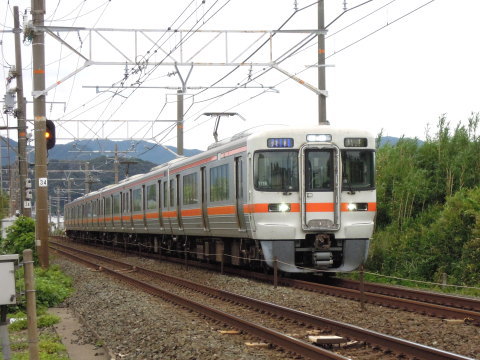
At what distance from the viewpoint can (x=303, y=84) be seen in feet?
63.3

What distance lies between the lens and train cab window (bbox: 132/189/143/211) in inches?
1120

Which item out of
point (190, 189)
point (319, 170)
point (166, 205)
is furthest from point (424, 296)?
point (166, 205)

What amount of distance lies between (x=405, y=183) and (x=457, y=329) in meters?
9.83

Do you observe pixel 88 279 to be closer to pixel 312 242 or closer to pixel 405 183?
pixel 312 242

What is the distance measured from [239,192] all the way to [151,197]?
1054 cm

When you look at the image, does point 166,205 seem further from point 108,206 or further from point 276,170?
point 108,206

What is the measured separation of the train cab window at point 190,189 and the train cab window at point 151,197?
14.2ft

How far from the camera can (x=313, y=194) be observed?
15.2 metres

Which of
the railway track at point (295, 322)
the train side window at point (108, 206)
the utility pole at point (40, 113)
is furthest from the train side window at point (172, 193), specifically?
the train side window at point (108, 206)

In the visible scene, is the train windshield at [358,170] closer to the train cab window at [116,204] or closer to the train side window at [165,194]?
the train side window at [165,194]

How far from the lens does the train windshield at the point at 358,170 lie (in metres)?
15.4

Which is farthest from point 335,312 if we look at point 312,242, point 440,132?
point 440,132

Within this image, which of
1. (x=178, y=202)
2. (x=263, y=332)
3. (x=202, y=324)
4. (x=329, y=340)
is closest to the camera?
(x=329, y=340)

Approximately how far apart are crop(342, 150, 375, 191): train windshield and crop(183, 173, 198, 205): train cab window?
17.6 ft
